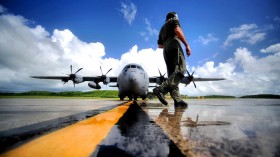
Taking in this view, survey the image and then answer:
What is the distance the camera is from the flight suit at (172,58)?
18.6 feet

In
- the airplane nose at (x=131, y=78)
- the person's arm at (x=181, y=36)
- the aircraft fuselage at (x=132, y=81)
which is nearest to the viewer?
the person's arm at (x=181, y=36)

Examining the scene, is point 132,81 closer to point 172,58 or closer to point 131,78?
point 131,78

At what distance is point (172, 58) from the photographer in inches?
237

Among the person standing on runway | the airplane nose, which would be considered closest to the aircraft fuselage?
the airplane nose

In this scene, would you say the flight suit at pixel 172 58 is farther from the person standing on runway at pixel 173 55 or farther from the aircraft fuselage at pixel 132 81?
the aircraft fuselage at pixel 132 81

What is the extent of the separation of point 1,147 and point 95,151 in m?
0.48

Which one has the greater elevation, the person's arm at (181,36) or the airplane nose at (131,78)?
the person's arm at (181,36)

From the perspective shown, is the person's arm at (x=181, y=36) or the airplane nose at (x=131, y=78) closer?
the person's arm at (x=181, y=36)

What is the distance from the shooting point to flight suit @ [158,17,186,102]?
5676mm

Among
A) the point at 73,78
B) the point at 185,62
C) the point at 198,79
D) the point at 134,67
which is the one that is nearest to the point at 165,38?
the point at 185,62

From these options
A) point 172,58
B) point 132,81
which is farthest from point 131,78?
point 172,58

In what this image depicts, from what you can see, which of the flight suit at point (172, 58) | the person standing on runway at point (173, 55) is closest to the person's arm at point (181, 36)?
the person standing on runway at point (173, 55)

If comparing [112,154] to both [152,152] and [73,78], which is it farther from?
[73,78]

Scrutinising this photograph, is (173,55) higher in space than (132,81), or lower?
higher
